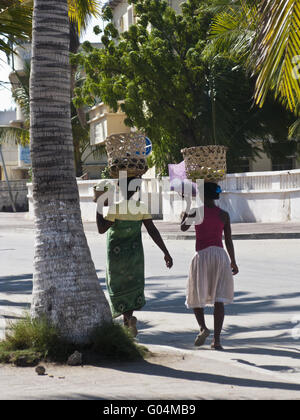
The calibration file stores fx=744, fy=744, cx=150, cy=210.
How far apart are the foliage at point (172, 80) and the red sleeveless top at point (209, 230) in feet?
68.3

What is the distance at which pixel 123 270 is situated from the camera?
703 cm

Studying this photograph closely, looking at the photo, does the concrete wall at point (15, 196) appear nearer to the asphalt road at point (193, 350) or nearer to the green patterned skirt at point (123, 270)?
the asphalt road at point (193, 350)

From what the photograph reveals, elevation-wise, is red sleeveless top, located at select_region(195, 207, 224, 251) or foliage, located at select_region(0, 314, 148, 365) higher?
red sleeveless top, located at select_region(195, 207, 224, 251)

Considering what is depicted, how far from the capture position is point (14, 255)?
733 inches

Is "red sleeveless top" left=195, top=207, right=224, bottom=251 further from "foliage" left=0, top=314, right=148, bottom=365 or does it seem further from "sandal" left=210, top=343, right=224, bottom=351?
"foliage" left=0, top=314, right=148, bottom=365

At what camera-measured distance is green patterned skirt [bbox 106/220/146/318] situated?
7039mm

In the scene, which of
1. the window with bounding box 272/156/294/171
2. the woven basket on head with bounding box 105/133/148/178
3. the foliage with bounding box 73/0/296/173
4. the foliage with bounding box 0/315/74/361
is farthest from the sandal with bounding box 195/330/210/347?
the window with bounding box 272/156/294/171

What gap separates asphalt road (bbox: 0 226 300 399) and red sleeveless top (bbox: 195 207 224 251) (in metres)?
1.01

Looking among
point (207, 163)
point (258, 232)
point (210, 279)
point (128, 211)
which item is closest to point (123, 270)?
point (128, 211)

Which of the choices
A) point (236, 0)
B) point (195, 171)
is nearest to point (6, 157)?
point (236, 0)

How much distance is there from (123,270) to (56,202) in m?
0.96

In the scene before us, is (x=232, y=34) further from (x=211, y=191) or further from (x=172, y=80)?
(x=211, y=191)

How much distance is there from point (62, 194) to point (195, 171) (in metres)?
1.46

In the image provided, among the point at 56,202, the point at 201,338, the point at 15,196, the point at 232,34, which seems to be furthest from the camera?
the point at 15,196
